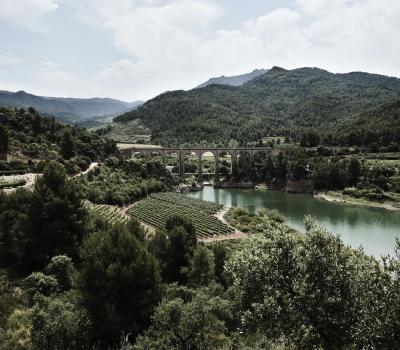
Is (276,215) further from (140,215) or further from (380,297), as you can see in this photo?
(380,297)

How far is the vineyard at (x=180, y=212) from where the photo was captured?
48.9 metres

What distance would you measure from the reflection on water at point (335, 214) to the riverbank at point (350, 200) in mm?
1556

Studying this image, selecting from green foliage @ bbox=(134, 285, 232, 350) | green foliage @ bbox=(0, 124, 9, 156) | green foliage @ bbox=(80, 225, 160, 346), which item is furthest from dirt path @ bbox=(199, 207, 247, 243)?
green foliage @ bbox=(0, 124, 9, 156)

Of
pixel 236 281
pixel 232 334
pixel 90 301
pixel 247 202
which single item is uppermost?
pixel 236 281

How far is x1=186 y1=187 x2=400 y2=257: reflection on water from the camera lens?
4691 centimetres

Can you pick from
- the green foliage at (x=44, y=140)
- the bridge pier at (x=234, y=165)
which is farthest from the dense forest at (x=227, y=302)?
the bridge pier at (x=234, y=165)

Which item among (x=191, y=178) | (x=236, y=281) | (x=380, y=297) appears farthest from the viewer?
(x=191, y=178)

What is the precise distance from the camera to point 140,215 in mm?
55625

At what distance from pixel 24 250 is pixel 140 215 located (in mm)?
33424

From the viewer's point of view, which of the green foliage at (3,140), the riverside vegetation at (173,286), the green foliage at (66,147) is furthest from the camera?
the green foliage at (66,147)

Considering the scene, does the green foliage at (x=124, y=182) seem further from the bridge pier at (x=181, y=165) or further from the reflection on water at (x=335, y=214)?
the bridge pier at (x=181, y=165)

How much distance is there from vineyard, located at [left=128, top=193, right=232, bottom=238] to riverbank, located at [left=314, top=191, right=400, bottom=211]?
24.2 m

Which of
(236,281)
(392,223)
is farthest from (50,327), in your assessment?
(392,223)

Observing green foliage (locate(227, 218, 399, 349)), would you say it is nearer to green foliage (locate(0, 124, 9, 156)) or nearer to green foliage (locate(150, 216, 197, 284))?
green foliage (locate(150, 216, 197, 284))
